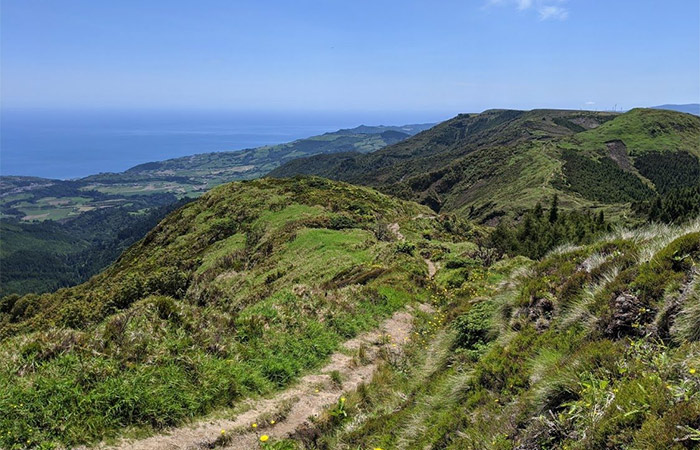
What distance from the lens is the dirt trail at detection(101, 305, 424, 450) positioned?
6.32m

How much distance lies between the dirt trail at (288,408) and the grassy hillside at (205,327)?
338 millimetres

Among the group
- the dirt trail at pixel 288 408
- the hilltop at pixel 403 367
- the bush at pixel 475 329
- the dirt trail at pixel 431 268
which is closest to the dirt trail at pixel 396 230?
the dirt trail at pixel 431 268

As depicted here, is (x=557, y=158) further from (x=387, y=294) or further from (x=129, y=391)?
(x=129, y=391)

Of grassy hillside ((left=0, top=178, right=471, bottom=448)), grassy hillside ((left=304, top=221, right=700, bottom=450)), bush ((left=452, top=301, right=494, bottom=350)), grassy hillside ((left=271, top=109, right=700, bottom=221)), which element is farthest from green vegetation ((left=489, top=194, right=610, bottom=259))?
grassy hillside ((left=271, top=109, right=700, bottom=221))

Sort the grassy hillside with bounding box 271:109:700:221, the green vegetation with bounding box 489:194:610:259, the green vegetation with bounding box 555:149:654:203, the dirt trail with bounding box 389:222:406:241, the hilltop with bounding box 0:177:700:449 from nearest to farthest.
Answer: the hilltop with bounding box 0:177:700:449
the green vegetation with bounding box 489:194:610:259
the dirt trail with bounding box 389:222:406:241
the grassy hillside with bounding box 271:109:700:221
the green vegetation with bounding box 555:149:654:203

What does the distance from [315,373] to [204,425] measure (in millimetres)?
3407

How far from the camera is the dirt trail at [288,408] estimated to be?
6.32m

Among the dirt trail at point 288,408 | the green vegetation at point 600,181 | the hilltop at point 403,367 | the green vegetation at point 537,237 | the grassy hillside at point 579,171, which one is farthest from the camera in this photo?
the green vegetation at point 600,181

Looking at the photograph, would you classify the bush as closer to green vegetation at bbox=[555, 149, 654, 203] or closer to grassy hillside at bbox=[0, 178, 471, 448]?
grassy hillside at bbox=[0, 178, 471, 448]

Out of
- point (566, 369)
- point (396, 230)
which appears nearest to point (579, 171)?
point (396, 230)

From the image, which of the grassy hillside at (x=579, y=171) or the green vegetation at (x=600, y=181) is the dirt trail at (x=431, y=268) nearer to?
the grassy hillside at (x=579, y=171)

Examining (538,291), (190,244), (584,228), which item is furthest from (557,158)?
(538,291)

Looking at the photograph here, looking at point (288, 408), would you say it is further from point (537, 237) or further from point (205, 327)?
point (537, 237)

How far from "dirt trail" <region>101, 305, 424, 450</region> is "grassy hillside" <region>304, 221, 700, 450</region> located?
0.61 m
